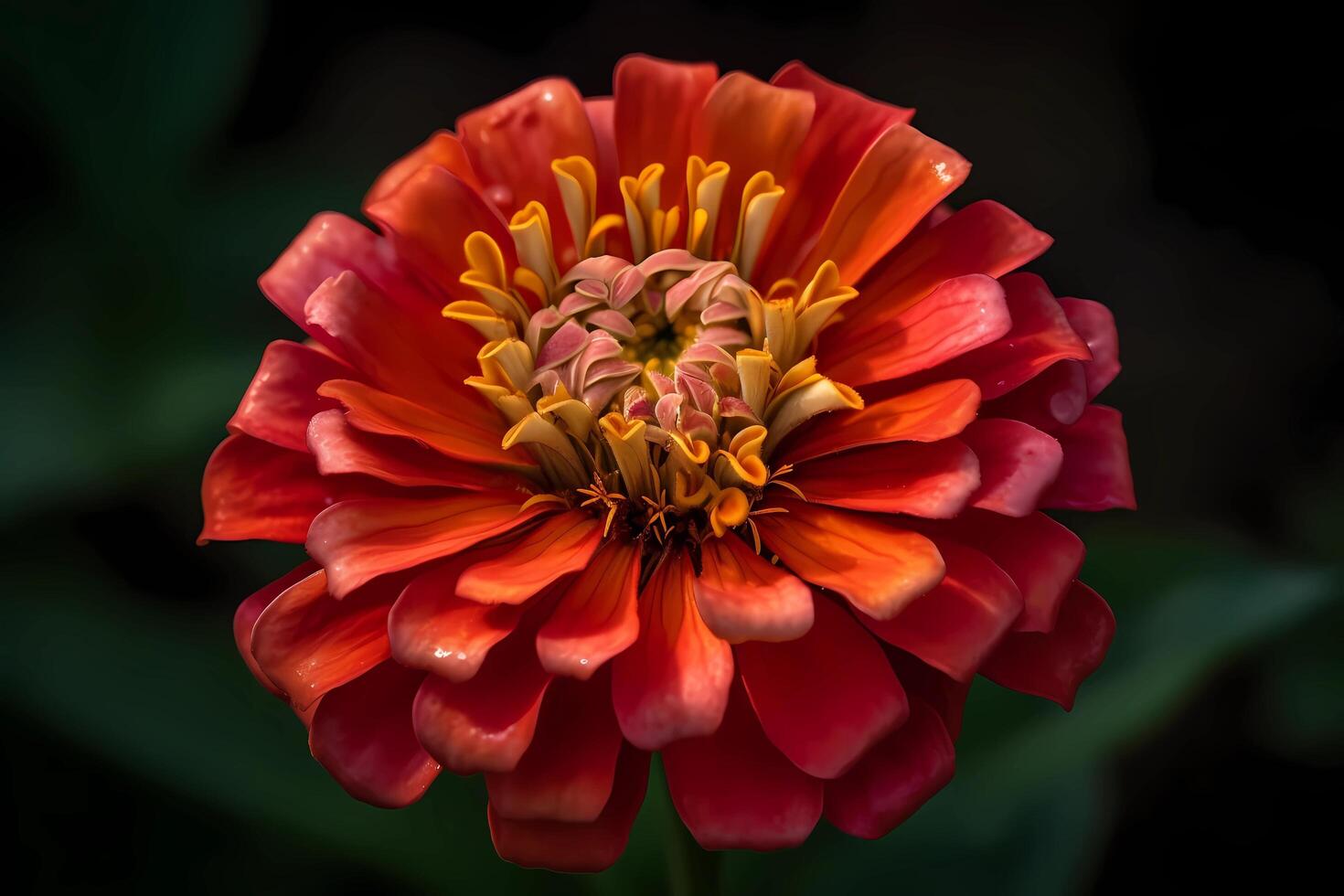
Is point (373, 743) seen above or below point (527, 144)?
below

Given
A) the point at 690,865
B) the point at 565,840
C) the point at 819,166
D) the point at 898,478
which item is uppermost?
the point at 819,166

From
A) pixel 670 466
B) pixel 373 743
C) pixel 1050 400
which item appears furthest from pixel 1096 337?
pixel 373 743

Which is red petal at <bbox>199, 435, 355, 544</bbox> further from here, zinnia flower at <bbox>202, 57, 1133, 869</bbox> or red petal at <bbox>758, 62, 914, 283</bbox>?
red petal at <bbox>758, 62, 914, 283</bbox>

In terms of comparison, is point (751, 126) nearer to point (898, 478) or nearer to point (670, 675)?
point (898, 478)

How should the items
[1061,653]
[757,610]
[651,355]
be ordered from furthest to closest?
[651,355] → [1061,653] → [757,610]

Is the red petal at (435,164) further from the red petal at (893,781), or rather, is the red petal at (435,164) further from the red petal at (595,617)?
the red petal at (893,781)

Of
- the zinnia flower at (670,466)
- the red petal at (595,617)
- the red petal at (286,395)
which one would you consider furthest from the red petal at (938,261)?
the red petal at (286,395)

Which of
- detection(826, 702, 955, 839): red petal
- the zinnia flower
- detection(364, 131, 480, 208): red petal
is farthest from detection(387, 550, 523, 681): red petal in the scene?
detection(364, 131, 480, 208): red petal
